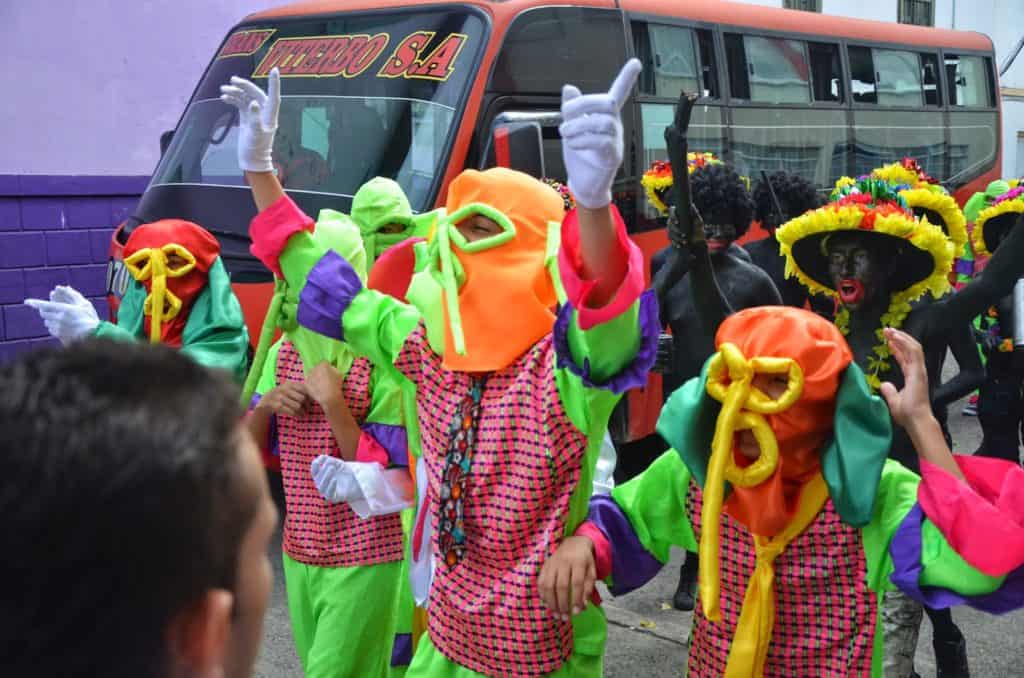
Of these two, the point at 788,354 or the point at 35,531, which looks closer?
the point at 35,531

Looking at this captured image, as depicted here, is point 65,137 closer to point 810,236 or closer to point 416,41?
point 416,41

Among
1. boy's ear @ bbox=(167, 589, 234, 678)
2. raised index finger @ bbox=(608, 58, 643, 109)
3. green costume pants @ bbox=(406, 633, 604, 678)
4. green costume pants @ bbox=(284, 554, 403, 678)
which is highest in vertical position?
raised index finger @ bbox=(608, 58, 643, 109)

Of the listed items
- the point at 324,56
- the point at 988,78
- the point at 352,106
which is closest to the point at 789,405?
the point at 352,106

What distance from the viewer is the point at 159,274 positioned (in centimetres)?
427

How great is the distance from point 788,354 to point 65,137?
8216 mm

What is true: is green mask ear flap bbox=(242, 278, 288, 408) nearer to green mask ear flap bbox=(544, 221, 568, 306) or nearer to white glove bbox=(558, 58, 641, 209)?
green mask ear flap bbox=(544, 221, 568, 306)

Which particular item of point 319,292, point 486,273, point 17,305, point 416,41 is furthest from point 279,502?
point 486,273

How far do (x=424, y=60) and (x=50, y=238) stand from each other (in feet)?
12.9

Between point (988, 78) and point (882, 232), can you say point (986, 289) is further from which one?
point (988, 78)

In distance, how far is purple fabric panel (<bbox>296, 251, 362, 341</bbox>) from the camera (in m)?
3.34

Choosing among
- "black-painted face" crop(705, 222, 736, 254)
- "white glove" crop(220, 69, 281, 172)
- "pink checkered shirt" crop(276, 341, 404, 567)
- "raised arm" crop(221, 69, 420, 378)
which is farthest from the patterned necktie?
"black-painted face" crop(705, 222, 736, 254)

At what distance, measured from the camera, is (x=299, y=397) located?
3.82 meters

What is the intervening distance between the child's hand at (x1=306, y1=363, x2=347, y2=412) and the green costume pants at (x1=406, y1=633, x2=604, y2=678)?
2.99ft

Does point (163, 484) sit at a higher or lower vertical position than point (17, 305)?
higher
